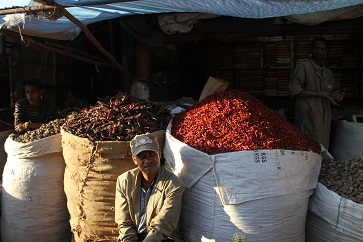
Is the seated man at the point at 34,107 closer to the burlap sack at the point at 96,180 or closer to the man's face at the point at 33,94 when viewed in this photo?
the man's face at the point at 33,94

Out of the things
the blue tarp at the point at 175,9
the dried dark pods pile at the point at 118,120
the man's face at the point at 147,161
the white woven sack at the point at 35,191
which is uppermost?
the blue tarp at the point at 175,9

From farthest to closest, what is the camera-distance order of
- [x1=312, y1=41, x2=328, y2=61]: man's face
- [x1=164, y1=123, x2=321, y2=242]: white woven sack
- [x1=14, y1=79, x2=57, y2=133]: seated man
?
[x1=14, y1=79, x2=57, y2=133]: seated man
[x1=312, y1=41, x2=328, y2=61]: man's face
[x1=164, y1=123, x2=321, y2=242]: white woven sack

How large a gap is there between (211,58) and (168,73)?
125 cm

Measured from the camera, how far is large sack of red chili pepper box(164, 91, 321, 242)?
2.39 metres

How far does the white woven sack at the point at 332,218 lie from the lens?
8.06ft

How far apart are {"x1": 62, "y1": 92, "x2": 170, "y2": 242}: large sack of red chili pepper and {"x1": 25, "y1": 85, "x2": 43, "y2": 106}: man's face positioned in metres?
1.19

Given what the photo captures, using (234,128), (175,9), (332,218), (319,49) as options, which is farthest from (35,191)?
(319,49)

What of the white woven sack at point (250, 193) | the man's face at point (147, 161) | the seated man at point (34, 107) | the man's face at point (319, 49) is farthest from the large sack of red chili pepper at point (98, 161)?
the man's face at point (319, 49)

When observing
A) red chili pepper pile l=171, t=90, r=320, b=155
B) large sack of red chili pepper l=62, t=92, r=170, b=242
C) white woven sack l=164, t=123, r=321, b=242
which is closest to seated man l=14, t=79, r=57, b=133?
large sack of red chili pepper l=62, t=92, r=170, b=242

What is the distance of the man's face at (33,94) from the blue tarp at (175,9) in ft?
2.06

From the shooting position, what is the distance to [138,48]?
5023 millimetres

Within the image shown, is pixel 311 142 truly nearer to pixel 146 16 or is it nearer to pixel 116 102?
pixel 116 102

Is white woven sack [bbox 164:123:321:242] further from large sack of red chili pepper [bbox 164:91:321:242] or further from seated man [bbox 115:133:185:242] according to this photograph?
seated man [bbox 115:133:185:242]

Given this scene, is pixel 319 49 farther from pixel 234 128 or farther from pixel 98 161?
pixel 98 161
